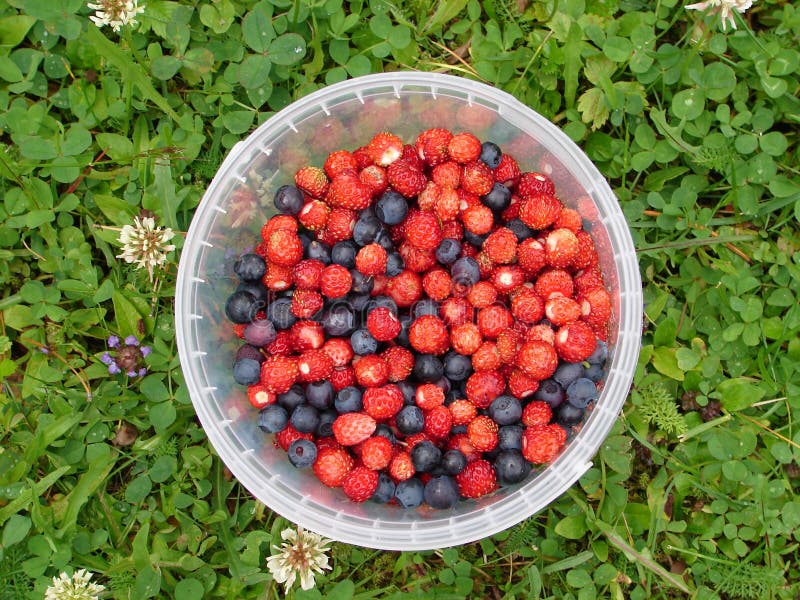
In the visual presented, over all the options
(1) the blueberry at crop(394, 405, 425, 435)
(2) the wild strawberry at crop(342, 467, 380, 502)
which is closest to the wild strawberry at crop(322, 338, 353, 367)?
(1) the blueberry at crop(394, 405, 425, 435)

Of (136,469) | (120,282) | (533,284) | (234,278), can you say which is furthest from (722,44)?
(136,469)

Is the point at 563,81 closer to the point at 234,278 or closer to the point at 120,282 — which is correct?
the point at 234,278

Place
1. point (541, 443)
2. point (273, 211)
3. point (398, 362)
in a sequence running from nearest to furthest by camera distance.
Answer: point (541, 443) < point (398, 362) < point (273, 211)

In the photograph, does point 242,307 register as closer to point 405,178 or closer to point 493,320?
point 405,178

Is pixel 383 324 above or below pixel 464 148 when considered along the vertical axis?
below

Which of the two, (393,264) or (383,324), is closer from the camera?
(383,324)

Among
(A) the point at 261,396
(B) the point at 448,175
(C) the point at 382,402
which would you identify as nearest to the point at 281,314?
(A) the point at 261,396

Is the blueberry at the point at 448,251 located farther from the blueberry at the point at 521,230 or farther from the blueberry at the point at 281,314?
the blueberry at the point at 281,314
